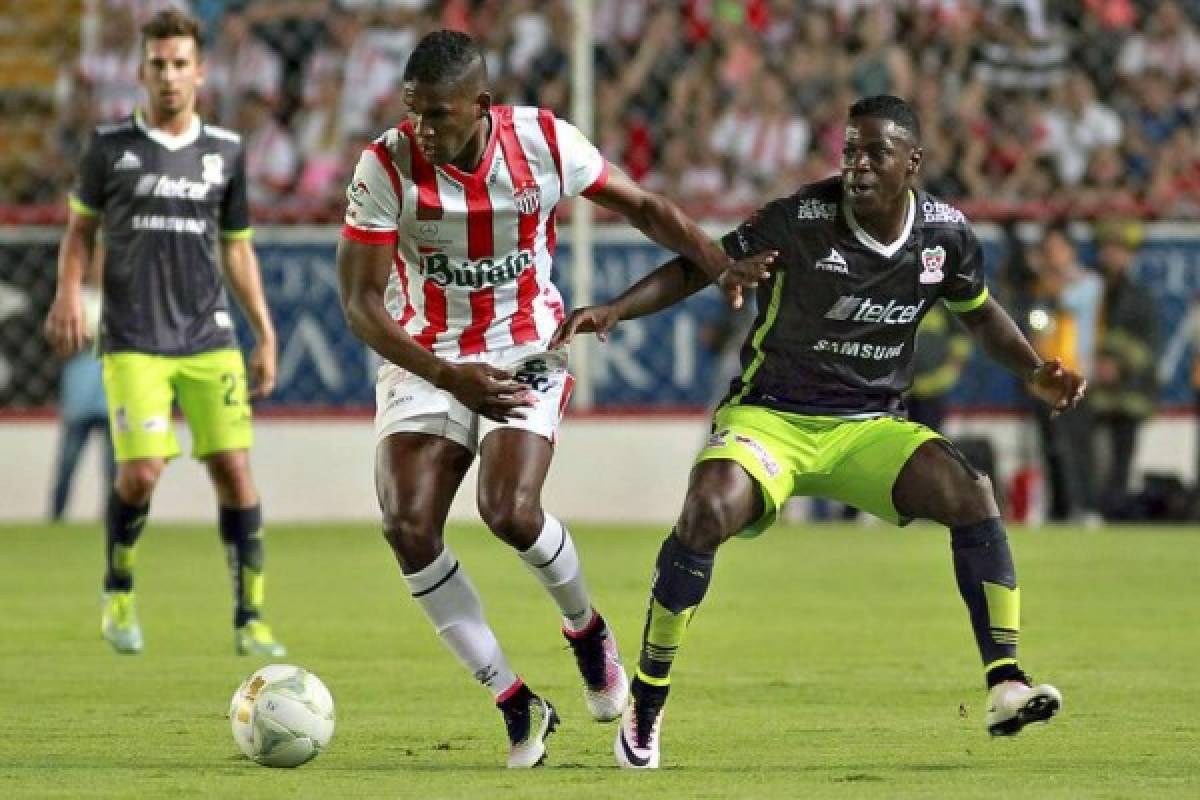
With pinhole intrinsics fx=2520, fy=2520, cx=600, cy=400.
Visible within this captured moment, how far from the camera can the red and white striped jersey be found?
283 inches

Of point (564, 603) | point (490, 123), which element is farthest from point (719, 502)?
point (490, 123)

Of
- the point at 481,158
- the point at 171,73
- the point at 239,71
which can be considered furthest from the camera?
the point at 239,71

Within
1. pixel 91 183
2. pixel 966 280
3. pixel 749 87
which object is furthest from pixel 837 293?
pixel 749 87

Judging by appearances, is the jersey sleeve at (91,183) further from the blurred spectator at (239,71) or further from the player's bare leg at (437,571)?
the blurred spectator at (239,71)

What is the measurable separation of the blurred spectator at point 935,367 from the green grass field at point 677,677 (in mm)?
1589

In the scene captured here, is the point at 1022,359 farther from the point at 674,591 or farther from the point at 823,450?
the point at 674,591

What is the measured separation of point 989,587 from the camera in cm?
714

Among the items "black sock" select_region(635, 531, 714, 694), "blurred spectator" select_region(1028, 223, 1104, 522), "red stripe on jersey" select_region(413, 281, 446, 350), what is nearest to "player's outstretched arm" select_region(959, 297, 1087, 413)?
"black sock" select_region(635, 531, 714, 694)

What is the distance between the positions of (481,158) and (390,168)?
0.28 m

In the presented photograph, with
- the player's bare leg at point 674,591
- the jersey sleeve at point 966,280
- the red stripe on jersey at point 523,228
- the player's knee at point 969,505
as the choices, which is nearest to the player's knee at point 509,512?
the player's bare leg at point 674,591

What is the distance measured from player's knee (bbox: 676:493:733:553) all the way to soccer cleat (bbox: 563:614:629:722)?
0.77m

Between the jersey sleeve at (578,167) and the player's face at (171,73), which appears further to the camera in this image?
the player's face at (171,73)

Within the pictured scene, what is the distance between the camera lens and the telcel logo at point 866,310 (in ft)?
24.6

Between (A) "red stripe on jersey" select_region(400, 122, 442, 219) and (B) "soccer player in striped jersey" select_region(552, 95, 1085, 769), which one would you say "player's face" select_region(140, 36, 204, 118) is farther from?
(B) "soccer player in striped jersey" select_region(552, 95, 1085, 769)
